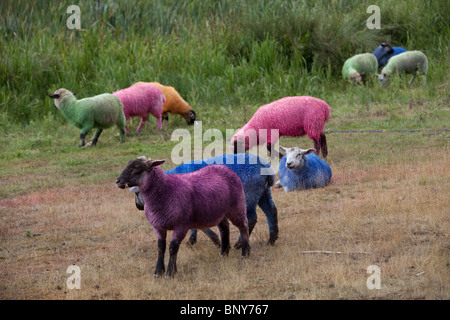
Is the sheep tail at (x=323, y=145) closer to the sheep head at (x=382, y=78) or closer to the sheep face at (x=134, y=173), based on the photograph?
the sheep face at (x=134, y=173)

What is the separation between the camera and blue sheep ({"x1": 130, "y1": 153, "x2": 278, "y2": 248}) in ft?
21.2

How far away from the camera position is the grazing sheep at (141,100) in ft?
43.2

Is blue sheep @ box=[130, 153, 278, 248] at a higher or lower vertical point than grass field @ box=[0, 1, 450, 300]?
higher

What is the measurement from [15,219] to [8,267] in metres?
1.90

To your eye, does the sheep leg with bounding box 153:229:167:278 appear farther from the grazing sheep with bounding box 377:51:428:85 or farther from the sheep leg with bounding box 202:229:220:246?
the grazing sheep with bounding box 377:51:428:85

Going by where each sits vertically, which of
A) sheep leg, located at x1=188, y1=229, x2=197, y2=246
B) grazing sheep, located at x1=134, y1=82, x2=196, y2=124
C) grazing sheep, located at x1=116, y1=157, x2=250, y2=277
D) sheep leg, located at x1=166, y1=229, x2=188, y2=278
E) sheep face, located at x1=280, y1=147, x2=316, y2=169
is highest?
grazing sheep, located at x1=116, y1=157, x2=250, y2=277

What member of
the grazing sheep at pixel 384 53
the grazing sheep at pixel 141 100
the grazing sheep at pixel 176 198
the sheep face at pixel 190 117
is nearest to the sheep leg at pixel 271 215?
the grazing sheep at pixel 176 198

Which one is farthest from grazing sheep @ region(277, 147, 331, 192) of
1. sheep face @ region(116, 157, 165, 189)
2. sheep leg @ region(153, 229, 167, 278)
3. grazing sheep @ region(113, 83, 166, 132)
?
grazing sheep @ region(113, 83, 166, 132)

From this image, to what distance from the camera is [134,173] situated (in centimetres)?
553

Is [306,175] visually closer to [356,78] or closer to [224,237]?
[224,237]

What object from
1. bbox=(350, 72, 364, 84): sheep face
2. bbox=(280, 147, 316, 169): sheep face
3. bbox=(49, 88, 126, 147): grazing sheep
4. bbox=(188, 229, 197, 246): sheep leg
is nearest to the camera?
bbox=(188, 229, 197, 246): sheep leg

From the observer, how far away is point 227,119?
45.9 feet

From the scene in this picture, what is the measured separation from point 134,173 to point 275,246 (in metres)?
1.78
